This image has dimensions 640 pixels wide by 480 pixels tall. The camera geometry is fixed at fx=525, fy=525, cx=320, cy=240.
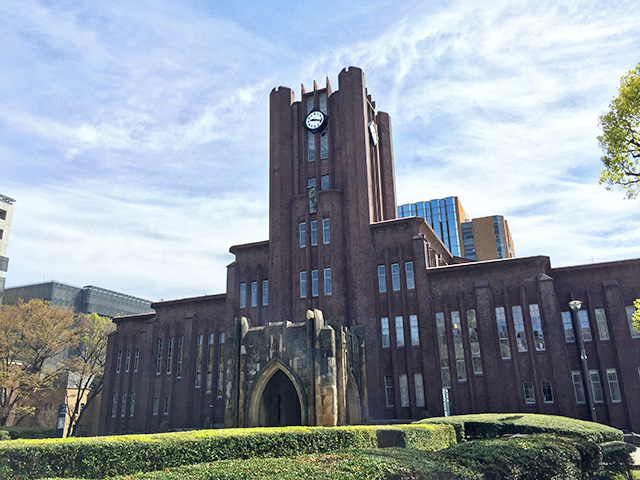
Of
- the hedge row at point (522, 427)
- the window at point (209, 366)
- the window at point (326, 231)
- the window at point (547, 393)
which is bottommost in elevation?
the hedge row at point (522, 427)

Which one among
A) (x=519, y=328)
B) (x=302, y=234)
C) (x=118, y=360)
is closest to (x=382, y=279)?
(x=302, y=234)

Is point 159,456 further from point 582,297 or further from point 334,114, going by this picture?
point 334,114

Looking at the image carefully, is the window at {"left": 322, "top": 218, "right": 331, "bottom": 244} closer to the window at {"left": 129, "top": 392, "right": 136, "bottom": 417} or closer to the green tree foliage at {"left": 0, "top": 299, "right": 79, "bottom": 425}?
the window at {"left": 129, "top": 392, "right": 136, "bottom": 417}

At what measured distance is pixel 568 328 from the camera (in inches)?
1195

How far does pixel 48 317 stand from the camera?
42.0m

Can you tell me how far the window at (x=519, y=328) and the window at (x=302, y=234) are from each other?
1467 centimetres

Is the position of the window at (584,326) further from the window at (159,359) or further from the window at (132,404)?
the window at (132,404)

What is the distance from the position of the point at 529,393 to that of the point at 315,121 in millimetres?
24046

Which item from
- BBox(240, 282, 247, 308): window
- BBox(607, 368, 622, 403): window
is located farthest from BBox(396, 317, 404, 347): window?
BBox(240, 282, 247, 308): window

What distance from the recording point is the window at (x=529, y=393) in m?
29.5

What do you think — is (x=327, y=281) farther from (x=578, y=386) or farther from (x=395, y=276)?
(x=578, y=386)

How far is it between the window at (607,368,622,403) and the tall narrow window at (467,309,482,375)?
22.3ft

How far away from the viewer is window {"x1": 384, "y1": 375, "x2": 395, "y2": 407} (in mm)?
32375

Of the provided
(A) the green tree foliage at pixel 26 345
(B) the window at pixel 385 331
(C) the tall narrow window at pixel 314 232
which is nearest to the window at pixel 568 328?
(B) the window at pixel 385 331
